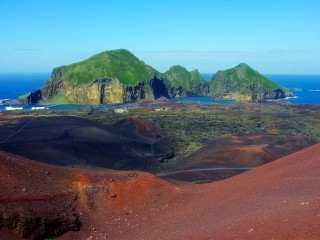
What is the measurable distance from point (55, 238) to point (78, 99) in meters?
158

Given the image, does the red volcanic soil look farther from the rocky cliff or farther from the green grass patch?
the green grass patch

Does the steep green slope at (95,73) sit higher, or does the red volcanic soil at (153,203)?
the steep green slope at (95,73)

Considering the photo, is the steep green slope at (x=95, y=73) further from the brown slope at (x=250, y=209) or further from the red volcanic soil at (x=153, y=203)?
the brown slope at (x=250, y=209)

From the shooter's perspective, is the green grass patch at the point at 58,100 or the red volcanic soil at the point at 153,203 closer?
the red volcanic soil at the point at 153,203

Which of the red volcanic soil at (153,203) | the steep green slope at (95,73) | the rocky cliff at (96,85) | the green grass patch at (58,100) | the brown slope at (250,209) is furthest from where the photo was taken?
the steep green slope at (95,73)

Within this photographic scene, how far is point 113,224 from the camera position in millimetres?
25703

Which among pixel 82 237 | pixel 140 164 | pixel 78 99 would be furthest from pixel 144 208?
pixel 78 99

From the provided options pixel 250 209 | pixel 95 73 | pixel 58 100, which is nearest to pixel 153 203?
pixel 250 209

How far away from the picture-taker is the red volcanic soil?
20.4 metres

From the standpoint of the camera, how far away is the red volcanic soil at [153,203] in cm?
2039

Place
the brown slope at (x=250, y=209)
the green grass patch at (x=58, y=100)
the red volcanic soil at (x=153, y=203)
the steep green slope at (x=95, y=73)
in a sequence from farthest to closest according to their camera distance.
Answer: the steep green slope at (x=95, y=73) → the green grass patch at (x=58, y=100) → the red volcanic soil at (x=153, y=203) → the brown slope at (x=250, y=209)

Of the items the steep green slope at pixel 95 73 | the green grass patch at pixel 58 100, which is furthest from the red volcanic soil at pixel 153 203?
the steep green slope at pixel 95 73

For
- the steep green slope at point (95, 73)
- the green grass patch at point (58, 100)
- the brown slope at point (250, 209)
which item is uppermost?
the steep green slope at point (95, 73)

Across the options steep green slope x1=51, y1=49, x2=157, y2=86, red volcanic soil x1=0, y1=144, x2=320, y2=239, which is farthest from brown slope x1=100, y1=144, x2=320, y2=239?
steep green slope x1=51, y1=49, x2=157, y2=86
